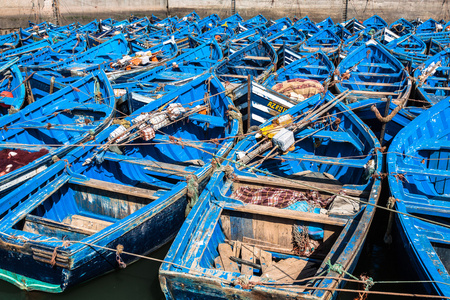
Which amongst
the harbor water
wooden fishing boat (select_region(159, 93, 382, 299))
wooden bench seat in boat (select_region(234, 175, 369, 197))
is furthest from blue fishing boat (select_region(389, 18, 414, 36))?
wooden bench seat in boat (select_region(234, 175, 369, 197))

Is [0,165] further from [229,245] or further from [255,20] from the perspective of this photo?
[255,20]

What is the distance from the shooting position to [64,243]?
549 cm

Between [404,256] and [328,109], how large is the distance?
4200mm

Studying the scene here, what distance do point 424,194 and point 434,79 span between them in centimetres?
631

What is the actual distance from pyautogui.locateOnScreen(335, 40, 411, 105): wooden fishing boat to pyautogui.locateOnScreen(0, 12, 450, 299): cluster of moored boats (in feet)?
0.33

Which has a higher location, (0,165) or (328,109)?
(328,109)

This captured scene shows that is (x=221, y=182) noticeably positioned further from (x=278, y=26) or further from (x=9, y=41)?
(x=9, y=41)

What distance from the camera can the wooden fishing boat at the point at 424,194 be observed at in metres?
4.76

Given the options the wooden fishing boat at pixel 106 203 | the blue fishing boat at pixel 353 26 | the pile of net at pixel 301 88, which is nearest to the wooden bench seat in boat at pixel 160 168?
the wooden fishing boat at pixel 106 203

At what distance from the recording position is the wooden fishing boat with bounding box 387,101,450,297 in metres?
4.76

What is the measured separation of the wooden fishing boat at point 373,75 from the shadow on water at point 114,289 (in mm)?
6862

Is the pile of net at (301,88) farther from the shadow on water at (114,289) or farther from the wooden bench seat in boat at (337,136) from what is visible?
the shadow on water at (114,289)

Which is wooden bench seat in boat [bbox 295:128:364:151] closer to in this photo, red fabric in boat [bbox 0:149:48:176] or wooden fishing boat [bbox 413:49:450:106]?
wooden fishing boat [bbox 413:49:450:106]

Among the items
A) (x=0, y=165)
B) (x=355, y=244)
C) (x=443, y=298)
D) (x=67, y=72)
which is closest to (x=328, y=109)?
(x=355, y=244)
